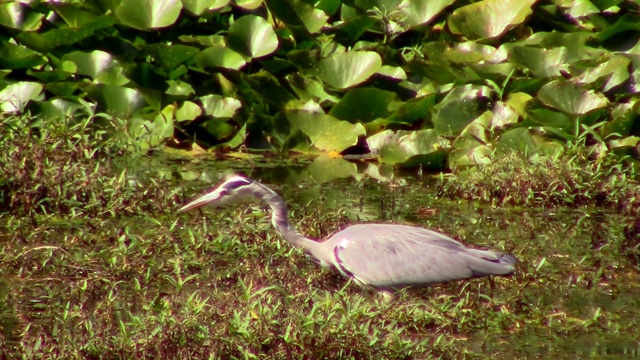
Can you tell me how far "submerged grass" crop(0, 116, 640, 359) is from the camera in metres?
4.15

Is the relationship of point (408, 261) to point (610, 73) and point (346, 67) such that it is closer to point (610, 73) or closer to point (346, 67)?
point (610, 73)

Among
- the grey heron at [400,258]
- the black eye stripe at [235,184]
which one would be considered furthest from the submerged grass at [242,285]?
the black eye stripe at [235,184]

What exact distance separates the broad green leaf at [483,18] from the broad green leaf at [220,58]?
172 cm

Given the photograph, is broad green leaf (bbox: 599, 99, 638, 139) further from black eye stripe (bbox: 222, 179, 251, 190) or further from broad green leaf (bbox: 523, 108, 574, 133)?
black eye stripe (bbox: 222, 179, 251, 190)

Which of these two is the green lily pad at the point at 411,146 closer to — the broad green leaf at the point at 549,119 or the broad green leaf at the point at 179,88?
the broad green leaf at the point at 549,119

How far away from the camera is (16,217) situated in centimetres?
626

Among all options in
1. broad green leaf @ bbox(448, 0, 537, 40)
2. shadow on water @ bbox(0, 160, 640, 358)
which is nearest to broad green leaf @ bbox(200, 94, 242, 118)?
shadow on water @ bbox(0, 160, 640, 358)

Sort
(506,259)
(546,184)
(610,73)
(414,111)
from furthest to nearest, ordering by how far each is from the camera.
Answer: (414,111), (610,73), (546,184), (506,259)

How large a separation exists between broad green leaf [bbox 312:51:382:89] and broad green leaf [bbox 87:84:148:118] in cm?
140

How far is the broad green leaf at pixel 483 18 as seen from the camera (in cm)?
866

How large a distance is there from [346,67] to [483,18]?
1.17 metres

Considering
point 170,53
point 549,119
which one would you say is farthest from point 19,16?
point 549,119

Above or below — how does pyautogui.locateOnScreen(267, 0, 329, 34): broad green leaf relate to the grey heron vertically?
below

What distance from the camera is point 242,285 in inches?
180
